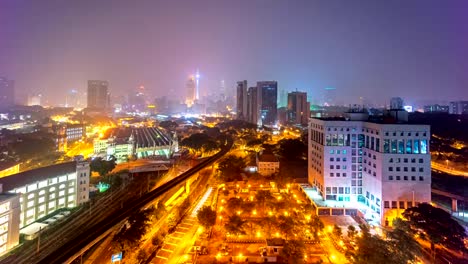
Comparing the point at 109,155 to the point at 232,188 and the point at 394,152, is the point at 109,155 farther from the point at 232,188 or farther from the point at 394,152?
the point at 394,152

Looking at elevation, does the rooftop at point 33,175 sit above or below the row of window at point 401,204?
above

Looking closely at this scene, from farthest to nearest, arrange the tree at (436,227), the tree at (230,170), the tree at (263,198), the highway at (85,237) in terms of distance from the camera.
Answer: the tree at (230,170)
the tree at (263,198)
the tree at (436,227)
the highway at (85,237)

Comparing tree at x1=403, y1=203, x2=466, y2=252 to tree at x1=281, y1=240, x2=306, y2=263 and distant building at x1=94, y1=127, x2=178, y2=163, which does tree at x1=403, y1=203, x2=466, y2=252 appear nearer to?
tree at x1=281, y1=240, x2=306, y2=263

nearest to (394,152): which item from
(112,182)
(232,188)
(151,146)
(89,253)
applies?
(232,188)

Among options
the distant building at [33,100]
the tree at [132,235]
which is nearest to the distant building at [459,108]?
the tree at [132,235]

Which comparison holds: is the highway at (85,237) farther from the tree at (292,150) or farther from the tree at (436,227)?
the tree at (292,150)

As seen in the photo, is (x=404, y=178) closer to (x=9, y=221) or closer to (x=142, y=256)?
(x=142, y=256)

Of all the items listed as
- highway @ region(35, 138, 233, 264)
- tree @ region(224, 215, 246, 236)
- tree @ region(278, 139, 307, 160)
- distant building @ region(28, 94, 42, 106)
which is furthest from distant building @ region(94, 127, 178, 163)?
distant building @ region(28, 94, 42, 106)

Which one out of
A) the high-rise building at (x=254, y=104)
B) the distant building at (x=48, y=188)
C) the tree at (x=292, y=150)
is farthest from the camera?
the high-rise building at (x=254, y=104)
